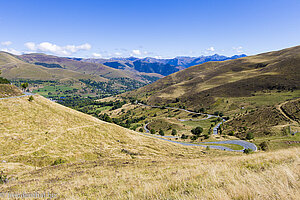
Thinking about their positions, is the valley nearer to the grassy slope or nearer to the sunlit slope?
the sunlit slope

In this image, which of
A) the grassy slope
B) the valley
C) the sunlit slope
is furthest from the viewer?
the grassy slope

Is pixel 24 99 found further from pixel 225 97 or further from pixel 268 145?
pixel 225 97

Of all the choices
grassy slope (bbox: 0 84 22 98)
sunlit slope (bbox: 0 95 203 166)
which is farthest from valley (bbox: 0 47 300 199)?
grassy slope (bbox: 0 84 22 98)

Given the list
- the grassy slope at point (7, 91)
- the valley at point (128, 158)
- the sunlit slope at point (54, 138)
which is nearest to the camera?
the valley at point (128, 158)

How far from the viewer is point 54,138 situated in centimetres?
4653

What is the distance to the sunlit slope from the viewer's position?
125 feet

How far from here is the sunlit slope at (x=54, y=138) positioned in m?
38.2

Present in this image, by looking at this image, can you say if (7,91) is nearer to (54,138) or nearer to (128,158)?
(54,138)

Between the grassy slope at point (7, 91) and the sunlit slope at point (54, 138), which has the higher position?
the grassy slope at point (7, 91)

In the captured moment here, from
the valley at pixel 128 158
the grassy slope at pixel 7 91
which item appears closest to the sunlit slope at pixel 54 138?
the valley at pixel 128 158

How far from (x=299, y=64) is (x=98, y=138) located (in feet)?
806

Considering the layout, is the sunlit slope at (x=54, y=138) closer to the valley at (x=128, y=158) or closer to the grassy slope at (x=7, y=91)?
the valley at (x=128, y=158)

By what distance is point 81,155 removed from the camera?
4225cm

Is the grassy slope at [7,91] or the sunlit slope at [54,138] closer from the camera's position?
the sunlit slope at [54,138]
